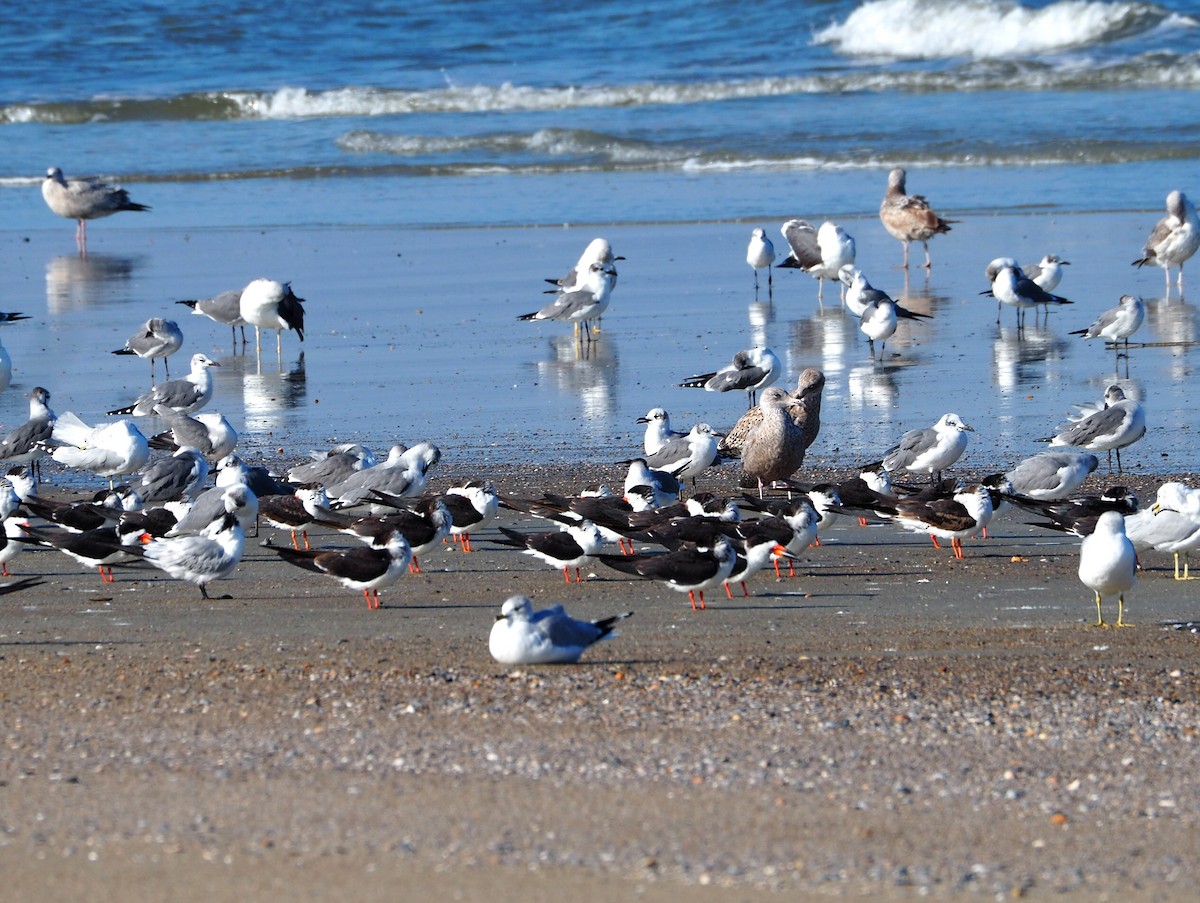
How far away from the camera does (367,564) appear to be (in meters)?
7.93

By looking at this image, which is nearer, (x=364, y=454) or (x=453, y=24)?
(x=364, y=454)

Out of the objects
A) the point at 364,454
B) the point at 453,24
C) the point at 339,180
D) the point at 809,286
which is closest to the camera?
the point at 364,454

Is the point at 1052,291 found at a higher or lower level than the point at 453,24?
lower

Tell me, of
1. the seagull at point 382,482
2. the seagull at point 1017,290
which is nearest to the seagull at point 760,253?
the seagull at point 1017,290

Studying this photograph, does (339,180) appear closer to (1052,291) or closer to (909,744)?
(1052,291)

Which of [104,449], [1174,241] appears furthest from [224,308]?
[1174,241]

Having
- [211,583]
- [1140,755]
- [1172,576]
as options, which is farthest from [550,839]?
[1172,576]

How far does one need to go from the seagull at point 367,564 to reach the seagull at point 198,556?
0.23 metres

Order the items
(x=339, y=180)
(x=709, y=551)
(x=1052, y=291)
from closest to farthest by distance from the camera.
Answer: (x=709, y=551) < (x=1052, y=291) < (x=339, y=180)

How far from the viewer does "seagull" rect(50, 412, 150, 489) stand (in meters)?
10.4

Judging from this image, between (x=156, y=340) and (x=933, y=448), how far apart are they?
665 centimetres

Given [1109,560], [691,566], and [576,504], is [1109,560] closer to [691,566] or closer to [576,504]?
[691,566]

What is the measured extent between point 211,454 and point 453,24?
36.7 metres

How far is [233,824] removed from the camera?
16.9 feet
